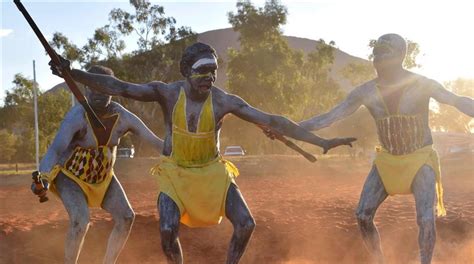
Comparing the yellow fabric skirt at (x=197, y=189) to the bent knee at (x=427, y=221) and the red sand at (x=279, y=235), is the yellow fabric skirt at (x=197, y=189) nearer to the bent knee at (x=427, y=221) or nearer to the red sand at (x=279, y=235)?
the bent knee at (x=427, y=221)

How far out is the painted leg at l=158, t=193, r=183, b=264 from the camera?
18.3 ft

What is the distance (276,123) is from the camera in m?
6.09

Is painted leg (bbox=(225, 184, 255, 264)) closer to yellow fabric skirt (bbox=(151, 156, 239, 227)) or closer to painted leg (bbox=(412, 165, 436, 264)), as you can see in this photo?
yellow fabric skirt (bbox=(151, 156, 239, 227))

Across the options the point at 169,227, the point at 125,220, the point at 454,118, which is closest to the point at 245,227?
the point at 169,227

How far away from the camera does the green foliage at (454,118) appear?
60.1m

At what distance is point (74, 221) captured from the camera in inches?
270

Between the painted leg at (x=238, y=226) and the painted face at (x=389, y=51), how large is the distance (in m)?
2.41

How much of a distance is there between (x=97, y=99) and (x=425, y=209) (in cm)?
379

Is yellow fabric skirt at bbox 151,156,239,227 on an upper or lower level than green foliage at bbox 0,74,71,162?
lower

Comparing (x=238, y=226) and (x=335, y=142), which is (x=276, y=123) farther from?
(x=238, y=226)

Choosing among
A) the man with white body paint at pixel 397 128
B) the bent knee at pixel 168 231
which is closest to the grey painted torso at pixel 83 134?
the bent knee at pixel 168 231

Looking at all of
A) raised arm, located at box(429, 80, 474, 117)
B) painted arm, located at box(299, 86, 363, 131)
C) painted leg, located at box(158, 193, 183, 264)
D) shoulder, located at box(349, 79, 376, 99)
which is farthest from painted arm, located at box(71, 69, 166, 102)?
raised arm, located at box(429, 80, 474, 117)

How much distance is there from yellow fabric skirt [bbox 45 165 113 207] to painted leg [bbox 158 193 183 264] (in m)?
1.61

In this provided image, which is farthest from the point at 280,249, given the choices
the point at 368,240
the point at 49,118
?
the point at 49,118
